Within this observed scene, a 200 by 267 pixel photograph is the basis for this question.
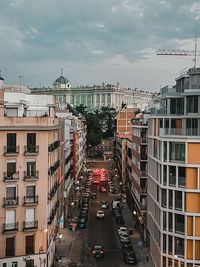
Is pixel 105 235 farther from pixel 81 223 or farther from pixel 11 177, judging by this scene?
pixel 11 177

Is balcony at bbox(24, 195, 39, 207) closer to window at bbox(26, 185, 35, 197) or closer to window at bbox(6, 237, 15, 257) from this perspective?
window at bbox(26, 185, 35, 197)

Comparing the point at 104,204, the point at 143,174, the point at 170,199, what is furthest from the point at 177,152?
the point at 104,204

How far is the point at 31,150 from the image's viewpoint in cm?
4581

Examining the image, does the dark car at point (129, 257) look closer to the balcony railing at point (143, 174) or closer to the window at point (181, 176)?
the window at point (181, 176)

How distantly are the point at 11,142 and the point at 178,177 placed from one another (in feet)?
66.7

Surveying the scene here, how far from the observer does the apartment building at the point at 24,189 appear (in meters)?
43.9

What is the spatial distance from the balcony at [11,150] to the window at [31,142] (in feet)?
5.04

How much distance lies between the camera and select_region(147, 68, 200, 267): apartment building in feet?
138

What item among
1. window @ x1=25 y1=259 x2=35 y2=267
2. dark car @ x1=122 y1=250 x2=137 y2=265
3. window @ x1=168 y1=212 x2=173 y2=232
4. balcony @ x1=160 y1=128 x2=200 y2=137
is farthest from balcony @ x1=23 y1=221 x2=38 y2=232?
balcony @ x1=160 y1=128 x2=200 y2=137

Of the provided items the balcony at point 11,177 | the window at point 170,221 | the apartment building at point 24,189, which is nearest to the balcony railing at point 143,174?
the window at point 170,221

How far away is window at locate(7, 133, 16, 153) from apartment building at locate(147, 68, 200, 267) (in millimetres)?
17819

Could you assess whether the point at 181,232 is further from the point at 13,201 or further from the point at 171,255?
the point at 13,201

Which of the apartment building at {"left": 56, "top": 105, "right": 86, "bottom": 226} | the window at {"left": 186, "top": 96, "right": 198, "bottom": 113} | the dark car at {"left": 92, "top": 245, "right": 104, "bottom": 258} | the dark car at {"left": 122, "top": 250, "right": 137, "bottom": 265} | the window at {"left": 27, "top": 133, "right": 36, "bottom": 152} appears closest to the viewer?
the window at {"left": 186, "top": 96, "right": 198, "bottom": 113}

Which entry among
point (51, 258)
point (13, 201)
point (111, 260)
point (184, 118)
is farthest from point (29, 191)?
point (184, 118)
